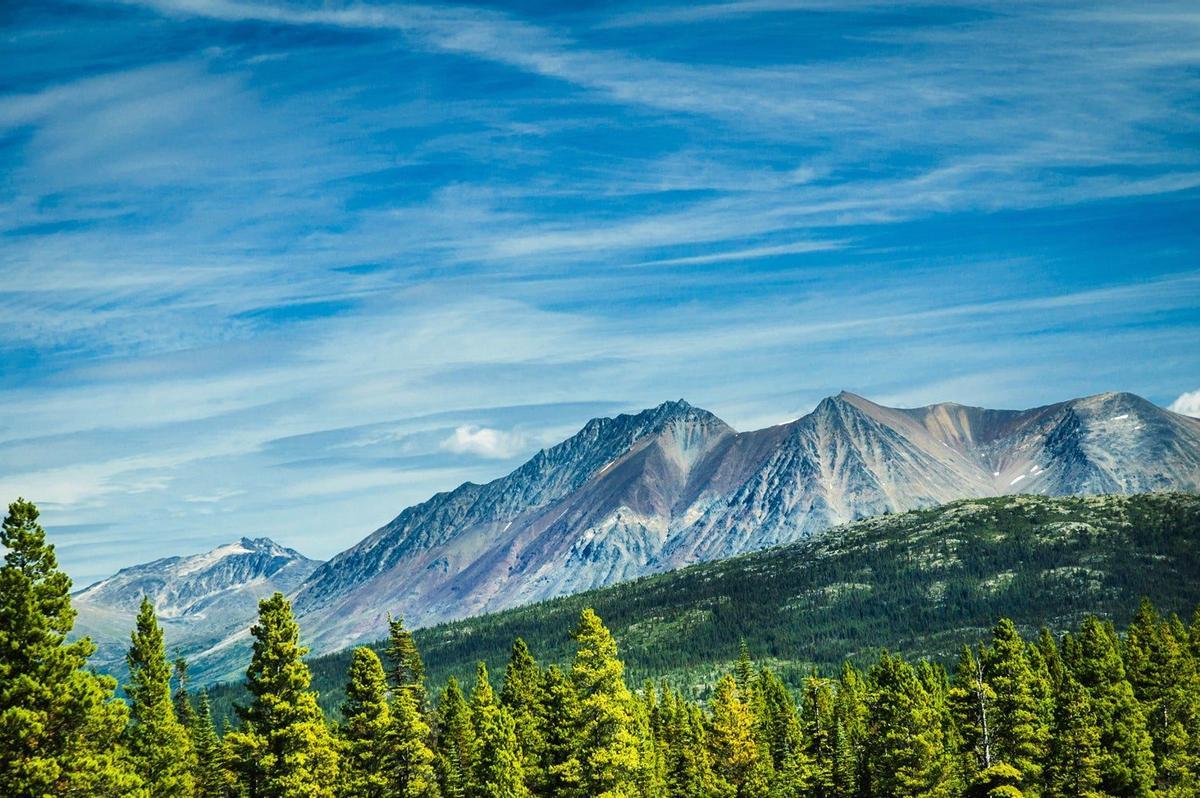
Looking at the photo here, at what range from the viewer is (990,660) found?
270ft

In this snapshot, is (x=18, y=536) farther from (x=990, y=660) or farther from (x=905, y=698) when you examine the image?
(x=990, y=660)

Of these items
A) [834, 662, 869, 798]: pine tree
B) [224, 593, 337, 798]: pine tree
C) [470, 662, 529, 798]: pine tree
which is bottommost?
[834, 662, 869, 798]: pine tree

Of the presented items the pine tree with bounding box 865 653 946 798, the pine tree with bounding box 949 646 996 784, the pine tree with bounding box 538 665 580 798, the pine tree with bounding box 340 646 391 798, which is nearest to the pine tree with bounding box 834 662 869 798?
the pine tree with bounding box 949 646 996 784

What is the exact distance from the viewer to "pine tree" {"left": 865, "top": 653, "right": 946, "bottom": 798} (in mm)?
79125

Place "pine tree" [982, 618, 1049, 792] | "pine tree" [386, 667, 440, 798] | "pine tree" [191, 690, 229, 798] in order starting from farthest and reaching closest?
"pine tree" [191, 690, 229, 798]
"pine tree" [982, 618, 1049, 792]
"pine tree" [386, 667, 440, 798]

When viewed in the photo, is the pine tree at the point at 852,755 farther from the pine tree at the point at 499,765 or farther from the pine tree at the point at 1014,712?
the pine tree at the point at 499,765

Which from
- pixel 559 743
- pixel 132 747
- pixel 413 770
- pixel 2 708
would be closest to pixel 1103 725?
pixel 559 743

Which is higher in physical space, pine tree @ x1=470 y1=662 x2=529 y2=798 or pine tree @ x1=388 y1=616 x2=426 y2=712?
pine tree @ x1=388 y1=616 x2=426 y2=712

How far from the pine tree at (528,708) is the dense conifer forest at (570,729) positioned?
0.82ft

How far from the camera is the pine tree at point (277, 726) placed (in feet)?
183

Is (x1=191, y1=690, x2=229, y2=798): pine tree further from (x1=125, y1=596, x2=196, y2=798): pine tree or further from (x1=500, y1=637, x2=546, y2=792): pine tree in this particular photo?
(x1=500, y1=637, x2=546, y2=792): pine tree

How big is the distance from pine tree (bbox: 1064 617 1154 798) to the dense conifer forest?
0.14 m

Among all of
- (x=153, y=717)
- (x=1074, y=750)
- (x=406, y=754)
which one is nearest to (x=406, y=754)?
(x=406, y=754)

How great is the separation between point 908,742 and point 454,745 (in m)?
44.5
